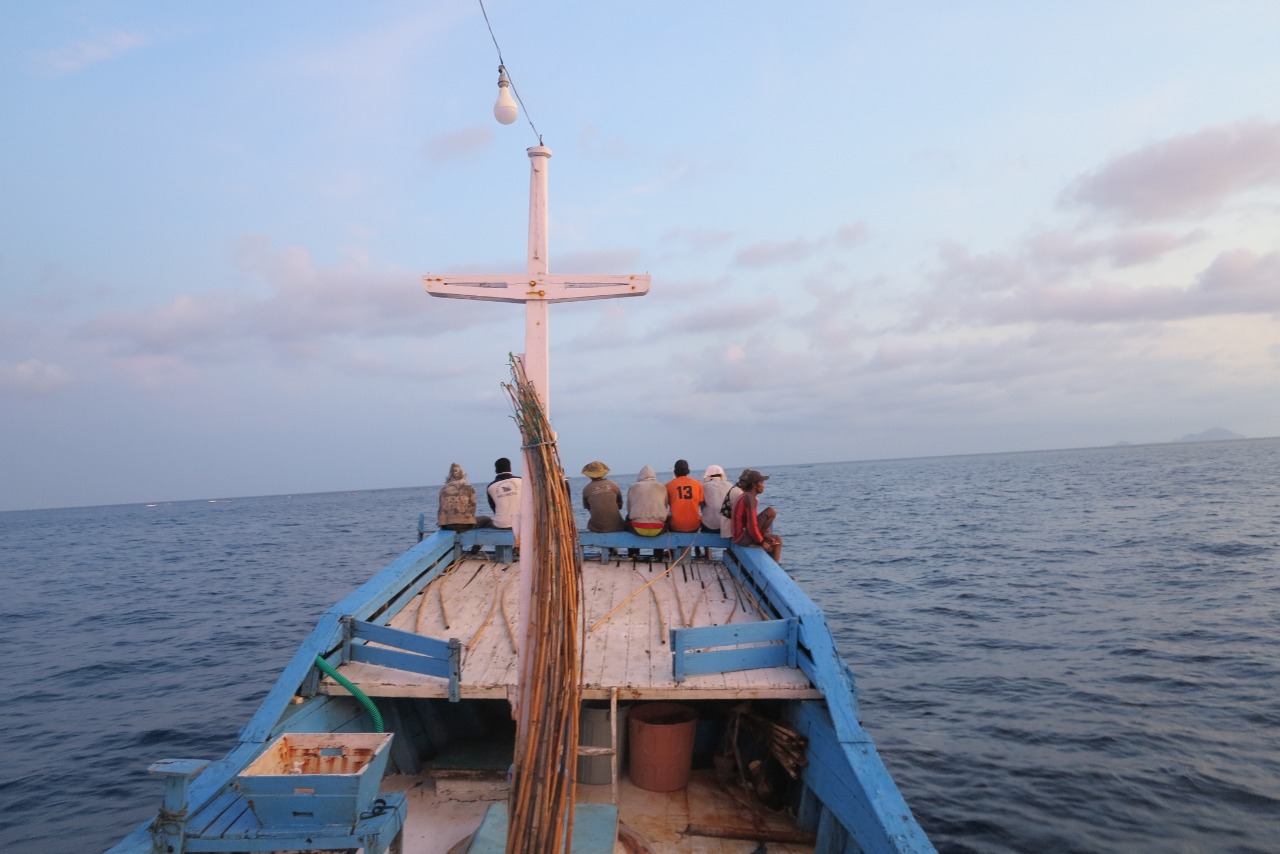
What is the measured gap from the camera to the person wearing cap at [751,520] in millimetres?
9641

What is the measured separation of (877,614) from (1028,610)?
144 inches

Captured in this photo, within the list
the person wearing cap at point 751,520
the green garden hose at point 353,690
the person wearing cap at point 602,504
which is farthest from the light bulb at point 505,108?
the person wearing cap at point 602,504

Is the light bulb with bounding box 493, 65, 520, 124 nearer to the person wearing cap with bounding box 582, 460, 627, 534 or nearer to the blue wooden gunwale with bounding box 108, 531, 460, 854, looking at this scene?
the blue wooden gunwale with bounding box 108, 531, 460, 854

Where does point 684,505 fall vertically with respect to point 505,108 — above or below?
below

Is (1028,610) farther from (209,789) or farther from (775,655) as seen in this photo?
(209,789)

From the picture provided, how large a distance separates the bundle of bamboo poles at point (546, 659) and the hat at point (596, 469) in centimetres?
535

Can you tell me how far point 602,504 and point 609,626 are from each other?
3.25m

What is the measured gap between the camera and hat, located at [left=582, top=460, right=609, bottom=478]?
35.1 feet

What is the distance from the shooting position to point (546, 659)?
4965 millimetres

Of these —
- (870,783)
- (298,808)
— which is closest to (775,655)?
(870,783)

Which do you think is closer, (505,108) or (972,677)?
(505,108)

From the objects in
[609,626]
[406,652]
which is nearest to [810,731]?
[609,626]

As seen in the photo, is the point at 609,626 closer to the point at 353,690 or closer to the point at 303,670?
the point at 353,690

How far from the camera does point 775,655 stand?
6.37 m
